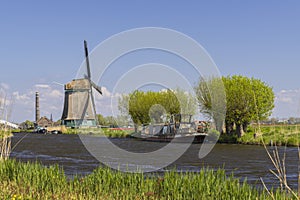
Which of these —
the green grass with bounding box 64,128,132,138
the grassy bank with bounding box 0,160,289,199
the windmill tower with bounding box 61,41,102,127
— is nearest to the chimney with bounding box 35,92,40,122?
the windmill tower with bounding box 61,41,102,127

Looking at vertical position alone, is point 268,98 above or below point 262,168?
above

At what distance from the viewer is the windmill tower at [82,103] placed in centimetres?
6688

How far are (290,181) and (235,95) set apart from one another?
23.0m

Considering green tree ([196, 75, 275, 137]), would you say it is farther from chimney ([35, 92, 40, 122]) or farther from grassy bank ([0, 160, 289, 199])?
chimney ([35, 92, 40, 122])

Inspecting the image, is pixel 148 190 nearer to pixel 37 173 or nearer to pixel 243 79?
pixel 37 173

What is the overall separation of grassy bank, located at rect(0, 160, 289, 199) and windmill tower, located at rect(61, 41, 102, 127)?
189ft

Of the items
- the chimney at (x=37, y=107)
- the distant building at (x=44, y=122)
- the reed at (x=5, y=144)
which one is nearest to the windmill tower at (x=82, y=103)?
the chimney at (x=37, y=107)

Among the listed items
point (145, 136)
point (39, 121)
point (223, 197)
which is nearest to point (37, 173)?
point (223, 197)

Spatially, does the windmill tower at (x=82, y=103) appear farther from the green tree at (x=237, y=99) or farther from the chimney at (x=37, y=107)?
the green tree at (x=237, y=99)

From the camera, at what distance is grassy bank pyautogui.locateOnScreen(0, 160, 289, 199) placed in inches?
307

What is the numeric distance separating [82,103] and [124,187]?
59.3m

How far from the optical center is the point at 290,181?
1495 cm

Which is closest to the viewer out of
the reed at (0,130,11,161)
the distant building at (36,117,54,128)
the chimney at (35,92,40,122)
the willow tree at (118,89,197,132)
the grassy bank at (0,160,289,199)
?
the grassy bank at (0,160,289,199)

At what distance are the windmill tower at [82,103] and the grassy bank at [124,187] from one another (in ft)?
189
